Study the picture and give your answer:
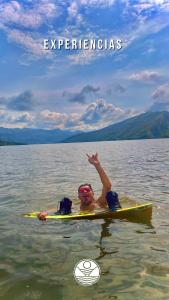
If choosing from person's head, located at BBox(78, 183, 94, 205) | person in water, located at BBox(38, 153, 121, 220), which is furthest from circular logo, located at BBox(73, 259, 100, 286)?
person's head, located at BBox(78, 183, 94, 205)

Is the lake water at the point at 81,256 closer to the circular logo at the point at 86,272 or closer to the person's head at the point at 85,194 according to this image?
the person's head at the point at 85,194

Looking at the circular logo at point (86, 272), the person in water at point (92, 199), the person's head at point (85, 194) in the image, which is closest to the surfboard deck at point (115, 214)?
the person in water at point (92, 199)

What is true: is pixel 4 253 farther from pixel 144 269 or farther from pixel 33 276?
pixel 144 269

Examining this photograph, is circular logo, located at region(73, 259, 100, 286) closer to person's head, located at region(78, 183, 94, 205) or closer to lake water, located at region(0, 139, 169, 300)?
lake water, located at region(0, 139, 169, 300)

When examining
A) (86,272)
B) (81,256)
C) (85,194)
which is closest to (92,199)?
(85,194)

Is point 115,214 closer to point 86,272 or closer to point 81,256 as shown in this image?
point 81,256

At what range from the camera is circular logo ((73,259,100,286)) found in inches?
306

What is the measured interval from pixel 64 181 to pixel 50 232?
22418 millimetres

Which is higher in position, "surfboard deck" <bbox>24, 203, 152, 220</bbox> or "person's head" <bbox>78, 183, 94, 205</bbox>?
"person's head" <bbox>78, 183, 94, 205</bbox>

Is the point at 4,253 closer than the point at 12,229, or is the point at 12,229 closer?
the point at 4,253

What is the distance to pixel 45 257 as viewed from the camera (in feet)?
44.7

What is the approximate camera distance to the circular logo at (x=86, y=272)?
7.78 meters

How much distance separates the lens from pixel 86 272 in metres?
7.97

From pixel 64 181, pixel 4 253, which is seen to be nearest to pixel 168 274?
pixel 4 253
